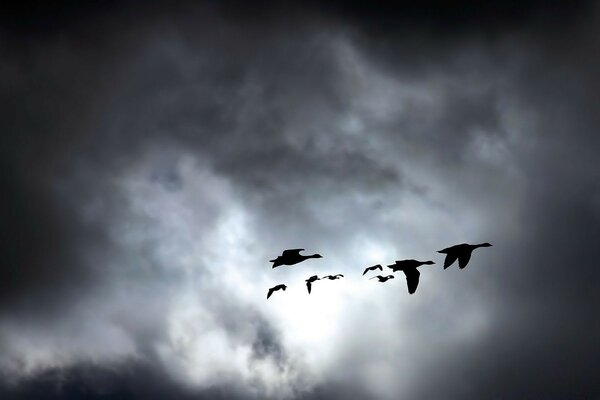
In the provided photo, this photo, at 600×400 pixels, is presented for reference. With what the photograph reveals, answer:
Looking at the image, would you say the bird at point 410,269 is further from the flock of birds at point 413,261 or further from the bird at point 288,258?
the bird at point 288,258

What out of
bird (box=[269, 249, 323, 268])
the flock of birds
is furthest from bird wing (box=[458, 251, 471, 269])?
bird (box=[269, 249, 323, 268])

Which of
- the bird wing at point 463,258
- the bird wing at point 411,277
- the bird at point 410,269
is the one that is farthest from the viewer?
the bird wing at point 411,277

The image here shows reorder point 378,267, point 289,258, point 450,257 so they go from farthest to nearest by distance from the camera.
Answer: point 378,267
point 289,258
point 450,257

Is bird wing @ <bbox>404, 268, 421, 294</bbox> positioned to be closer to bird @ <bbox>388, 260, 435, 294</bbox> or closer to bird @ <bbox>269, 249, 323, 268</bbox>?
bird @ <bbox>388, 260, 435, 294</bbox>

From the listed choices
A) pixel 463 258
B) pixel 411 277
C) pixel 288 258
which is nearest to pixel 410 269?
pixel 411 277

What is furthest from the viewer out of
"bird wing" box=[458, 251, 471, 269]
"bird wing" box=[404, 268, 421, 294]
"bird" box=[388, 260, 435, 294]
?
"bird wing" box=[404, 268, 421, 294]

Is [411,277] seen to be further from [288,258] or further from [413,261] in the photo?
[288,258]

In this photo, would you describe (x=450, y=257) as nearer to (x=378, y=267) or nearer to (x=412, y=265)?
(x=412, y=265)

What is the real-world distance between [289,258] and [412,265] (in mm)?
7575

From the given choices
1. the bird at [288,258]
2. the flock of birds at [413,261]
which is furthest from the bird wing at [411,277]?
the bird at [288,258]

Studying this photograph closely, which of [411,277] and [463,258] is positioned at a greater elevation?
[463,258]

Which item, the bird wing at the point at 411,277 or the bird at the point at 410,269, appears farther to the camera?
the bird wing at the point at 411,277

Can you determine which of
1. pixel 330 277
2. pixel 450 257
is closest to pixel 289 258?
pixel 330 277

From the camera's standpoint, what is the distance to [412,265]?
1142 inches
